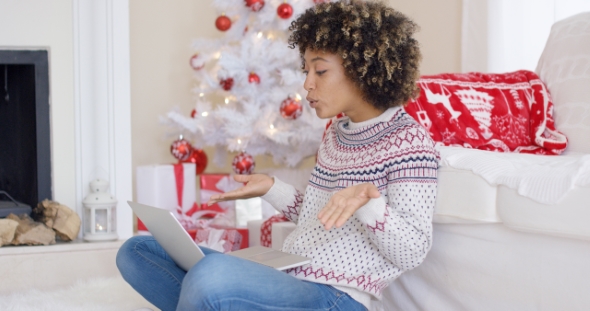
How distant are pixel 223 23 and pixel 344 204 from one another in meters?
1.70

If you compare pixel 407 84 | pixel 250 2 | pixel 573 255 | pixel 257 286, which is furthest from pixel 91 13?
pixel 573 255

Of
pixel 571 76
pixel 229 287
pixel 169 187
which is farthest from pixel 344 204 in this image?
pixel 169 187

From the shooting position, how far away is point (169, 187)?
2500mm

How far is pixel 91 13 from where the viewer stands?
206cm

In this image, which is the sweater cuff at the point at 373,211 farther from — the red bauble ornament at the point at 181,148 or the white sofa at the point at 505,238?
the red bauble ornament at the point at 181,148

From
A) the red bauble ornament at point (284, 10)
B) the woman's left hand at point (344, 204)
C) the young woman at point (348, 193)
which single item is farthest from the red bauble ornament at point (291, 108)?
the woman's left hand at point (344, 204)

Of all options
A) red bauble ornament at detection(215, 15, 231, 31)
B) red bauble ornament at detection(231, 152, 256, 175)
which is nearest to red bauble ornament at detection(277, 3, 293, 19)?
red bauble ornament at detection(215, 15, 231, 31)

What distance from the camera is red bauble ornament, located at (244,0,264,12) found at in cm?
246

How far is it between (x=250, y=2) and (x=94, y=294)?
1.24 m

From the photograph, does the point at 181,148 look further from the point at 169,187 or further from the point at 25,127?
the point at 25,127

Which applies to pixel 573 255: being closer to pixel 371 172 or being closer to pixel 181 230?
pixel 371 172

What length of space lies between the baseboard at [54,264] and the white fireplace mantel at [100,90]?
162 mm

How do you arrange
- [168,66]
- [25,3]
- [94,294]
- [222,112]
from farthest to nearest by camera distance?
[168,66]
[222,112]
[25,3]
[94,294]

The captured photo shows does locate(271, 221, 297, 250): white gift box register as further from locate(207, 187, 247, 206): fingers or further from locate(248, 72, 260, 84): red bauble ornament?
locate(248, 72, 260, 84): red bauble ornament
